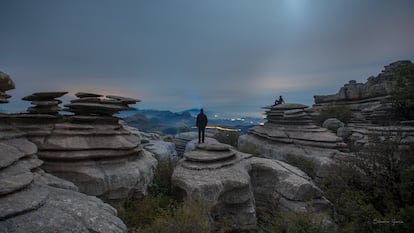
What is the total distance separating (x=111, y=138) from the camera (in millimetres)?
9836

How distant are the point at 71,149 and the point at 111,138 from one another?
1.67m

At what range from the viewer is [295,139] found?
62.5 feet

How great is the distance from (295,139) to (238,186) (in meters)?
11.0

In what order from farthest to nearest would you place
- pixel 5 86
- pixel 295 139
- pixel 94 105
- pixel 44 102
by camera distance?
pixel 295 139 → pixel 94 105 → pixel 44 102 → pixel 5 86

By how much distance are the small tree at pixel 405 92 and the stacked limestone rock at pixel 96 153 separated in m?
26.3

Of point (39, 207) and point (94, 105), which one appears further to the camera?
point (94, 105)

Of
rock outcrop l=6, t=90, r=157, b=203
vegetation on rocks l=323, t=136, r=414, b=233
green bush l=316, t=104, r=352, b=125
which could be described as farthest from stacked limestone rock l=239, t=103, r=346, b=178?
green bush l=316, t=104, r=352, b=125

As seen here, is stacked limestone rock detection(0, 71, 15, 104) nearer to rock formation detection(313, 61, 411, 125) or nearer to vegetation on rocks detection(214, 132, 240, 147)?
vegetation on rocks detection(214, 132, 240, 147)

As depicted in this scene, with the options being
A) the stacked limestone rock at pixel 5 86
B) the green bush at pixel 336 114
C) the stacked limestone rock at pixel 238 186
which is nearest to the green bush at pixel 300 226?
the stacked limestone rock at pixel 238 186

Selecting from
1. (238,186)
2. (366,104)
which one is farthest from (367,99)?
(238,186)

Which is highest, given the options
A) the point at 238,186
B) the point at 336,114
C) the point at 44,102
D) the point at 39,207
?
the point at 44,102

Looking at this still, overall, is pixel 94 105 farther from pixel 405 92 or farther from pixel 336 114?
pixel 336 114

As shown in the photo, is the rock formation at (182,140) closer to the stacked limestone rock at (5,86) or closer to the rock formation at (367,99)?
the stacked limestone rock at (5,86)

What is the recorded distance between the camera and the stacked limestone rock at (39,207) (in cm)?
405
